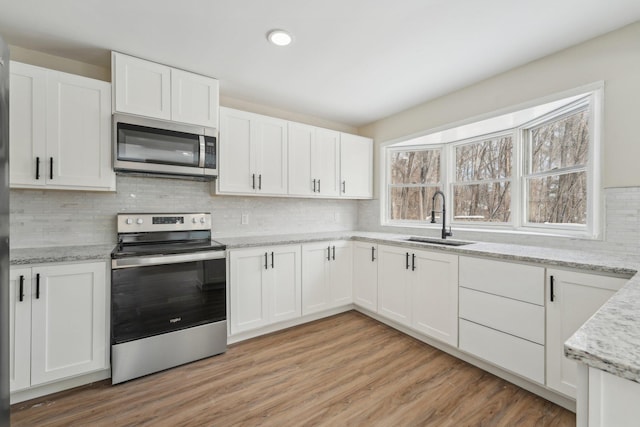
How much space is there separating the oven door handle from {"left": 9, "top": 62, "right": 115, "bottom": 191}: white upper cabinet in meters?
0.63

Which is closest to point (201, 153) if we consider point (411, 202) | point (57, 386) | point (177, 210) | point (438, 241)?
point (177, 210)

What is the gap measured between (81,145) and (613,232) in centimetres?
389

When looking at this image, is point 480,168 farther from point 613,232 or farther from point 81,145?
point 81,145

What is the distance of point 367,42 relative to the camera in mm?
2076

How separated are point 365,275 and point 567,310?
180 cm

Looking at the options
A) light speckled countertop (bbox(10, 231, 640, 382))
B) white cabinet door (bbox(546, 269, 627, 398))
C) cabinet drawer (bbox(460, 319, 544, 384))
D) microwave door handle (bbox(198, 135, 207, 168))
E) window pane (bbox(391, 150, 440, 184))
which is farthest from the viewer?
window pane (bbox(391, 150, 440, 184))

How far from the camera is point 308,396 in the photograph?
190 cm

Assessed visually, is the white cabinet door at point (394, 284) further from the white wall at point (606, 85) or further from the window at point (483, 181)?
the white wall at point (606, 85)

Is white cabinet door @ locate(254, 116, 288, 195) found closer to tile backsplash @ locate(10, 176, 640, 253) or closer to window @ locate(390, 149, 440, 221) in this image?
tile backsplash @ locate(10, 176, 640, 253)

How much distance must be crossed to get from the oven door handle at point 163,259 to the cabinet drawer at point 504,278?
6.71 feet

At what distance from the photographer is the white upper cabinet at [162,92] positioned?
2.19 metres

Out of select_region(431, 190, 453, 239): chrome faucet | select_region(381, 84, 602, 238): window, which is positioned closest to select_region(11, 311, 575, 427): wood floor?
select_region(431, 190, 453, 239): chrome faucet

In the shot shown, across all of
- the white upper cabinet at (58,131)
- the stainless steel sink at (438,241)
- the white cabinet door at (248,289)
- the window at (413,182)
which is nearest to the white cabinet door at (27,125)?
the white upper cabinet at (58,131)

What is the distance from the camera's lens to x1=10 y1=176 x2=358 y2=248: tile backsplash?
7.16ft
